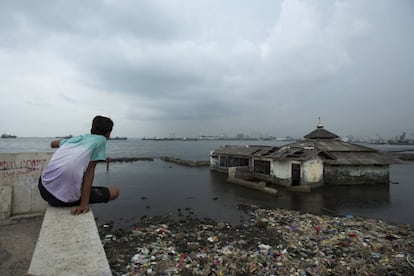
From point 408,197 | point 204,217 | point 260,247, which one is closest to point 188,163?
point 204,217

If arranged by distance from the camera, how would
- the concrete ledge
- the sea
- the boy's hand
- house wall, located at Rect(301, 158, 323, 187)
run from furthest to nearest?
house wall, located at Rect(301, 158, 323, 187) → the sea → the boy's hand → the concrete ledge

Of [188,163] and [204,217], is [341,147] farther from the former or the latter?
[188,163]

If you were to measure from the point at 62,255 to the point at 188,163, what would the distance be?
33317 millimetres

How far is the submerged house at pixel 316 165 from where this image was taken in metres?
17.8

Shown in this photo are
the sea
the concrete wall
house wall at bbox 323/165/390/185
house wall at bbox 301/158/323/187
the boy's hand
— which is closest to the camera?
the boy's hand

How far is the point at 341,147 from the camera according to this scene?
71.2 feet

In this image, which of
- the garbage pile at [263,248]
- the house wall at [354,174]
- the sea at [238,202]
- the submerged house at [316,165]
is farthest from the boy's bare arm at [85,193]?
the house wall at [354,174]

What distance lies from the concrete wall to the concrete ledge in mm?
3845

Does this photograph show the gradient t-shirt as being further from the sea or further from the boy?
the sea

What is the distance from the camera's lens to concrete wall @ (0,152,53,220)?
4973 mm

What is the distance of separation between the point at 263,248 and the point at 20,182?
7076 mm

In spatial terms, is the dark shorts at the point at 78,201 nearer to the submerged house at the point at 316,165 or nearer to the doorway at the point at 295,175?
the submerged house at the point at 316,165

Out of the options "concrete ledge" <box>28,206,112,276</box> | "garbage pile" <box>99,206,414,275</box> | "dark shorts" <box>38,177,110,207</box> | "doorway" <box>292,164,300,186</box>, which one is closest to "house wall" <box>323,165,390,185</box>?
"doorway" <box>292,164,300,186</box>

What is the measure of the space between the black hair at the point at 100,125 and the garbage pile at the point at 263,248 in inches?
165
